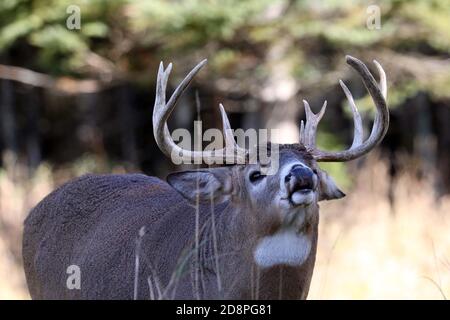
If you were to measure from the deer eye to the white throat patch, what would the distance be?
1.16 ft

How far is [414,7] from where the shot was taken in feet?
46.6

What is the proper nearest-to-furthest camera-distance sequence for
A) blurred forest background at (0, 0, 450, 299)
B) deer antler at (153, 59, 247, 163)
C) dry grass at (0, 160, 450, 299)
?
deer antler at (153, 59, 247, 163)
dry grass at (0, 160, 450, 299)
blurred forest background at (0, 0, 450, 299)

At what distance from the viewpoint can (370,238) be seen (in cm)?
1323

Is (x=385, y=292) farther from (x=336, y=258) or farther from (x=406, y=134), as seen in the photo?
(x=406, y=134)

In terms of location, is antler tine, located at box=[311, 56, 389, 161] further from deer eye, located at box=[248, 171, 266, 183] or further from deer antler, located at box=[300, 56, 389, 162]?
deer eye, located at box=[248, 171, 266, 183]

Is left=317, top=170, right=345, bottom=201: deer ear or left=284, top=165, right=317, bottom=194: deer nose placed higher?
left=284, top=165, right=317, bottom=194: deer nose

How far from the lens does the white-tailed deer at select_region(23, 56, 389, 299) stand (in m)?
5.48

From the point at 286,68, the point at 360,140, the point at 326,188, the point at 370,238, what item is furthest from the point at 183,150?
the point at 286,68

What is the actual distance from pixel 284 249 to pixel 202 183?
788 mm

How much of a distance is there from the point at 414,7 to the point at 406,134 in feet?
34.4

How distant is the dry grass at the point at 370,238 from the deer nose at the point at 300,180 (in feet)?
15.4

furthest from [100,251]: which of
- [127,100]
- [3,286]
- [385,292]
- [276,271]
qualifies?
[127,100]

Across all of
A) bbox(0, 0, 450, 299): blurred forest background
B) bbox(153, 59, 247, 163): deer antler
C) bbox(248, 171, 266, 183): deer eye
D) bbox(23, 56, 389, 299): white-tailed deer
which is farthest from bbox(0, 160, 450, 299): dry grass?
bbox(248, 171, 266, 183): deer eye

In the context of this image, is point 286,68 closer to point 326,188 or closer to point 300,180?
point 326,188
